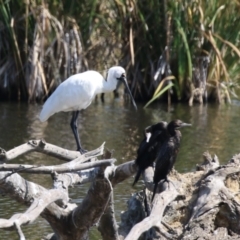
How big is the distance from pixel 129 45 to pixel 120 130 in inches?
162

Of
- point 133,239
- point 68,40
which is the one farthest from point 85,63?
point 133,239

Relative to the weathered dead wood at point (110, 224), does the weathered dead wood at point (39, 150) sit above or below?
above

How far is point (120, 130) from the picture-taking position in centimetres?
1575

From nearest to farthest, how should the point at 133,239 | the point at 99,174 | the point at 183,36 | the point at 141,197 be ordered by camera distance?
the point at 133,239
the point at 99,174
the point at 141,197
the point at 183,36

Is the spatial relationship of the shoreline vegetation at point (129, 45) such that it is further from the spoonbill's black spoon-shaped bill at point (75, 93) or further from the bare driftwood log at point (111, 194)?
the bare driftwood log at point (111, 194)

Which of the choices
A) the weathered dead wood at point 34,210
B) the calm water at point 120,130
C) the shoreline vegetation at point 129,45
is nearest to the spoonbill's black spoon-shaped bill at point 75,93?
the calm water at point 120,130

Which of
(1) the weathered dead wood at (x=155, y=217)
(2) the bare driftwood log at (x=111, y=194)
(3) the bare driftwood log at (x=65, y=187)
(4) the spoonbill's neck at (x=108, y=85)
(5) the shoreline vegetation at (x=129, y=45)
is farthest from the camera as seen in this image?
(5) the shoreline vegetation at (x=129, y=45)

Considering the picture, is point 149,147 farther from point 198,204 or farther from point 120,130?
point 120,130

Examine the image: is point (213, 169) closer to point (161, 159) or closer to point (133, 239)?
point (161, 159)

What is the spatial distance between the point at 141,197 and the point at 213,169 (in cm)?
103

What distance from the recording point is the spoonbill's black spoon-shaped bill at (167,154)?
7.00 m

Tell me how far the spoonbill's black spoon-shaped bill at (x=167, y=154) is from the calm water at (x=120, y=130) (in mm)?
2531

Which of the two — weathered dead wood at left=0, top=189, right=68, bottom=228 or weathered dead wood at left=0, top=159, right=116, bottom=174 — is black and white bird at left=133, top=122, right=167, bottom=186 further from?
weathered dead wood at left=0, top=159, right=116, bottom=174

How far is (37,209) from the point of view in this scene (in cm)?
552
